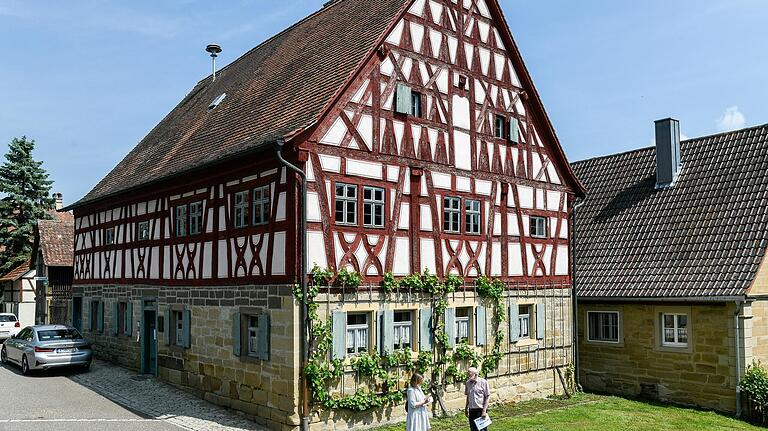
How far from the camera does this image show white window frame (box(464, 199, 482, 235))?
1847 centimetres

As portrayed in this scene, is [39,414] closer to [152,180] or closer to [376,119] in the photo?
[152,180]

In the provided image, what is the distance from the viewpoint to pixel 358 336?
15797 mm

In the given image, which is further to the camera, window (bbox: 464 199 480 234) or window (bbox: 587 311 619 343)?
window (bbox: 587 311 619 343)

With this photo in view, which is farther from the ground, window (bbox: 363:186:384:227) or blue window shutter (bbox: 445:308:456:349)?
window (bbox: 363:186:384:227)

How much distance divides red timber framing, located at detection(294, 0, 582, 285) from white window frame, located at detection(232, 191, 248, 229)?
2.28 meters

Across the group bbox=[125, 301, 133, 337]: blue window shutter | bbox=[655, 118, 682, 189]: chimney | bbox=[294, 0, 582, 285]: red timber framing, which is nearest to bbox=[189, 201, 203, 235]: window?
bbox=[294, 0, 582, 285]: red timber framing

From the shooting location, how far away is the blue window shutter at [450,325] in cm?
1747

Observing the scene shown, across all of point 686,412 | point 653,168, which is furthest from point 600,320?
point 653,168

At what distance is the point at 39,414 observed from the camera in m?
16.3

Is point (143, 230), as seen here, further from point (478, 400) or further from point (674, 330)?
point (674, 330)

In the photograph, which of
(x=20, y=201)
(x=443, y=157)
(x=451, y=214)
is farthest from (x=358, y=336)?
(x=20, y=201)

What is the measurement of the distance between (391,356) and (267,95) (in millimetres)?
7821

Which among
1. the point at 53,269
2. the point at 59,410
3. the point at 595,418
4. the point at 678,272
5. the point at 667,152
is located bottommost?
the point at 595,418

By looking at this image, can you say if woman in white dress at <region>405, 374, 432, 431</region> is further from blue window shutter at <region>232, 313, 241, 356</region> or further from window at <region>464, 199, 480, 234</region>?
window at <region>464, 199, 480, 234</region>
